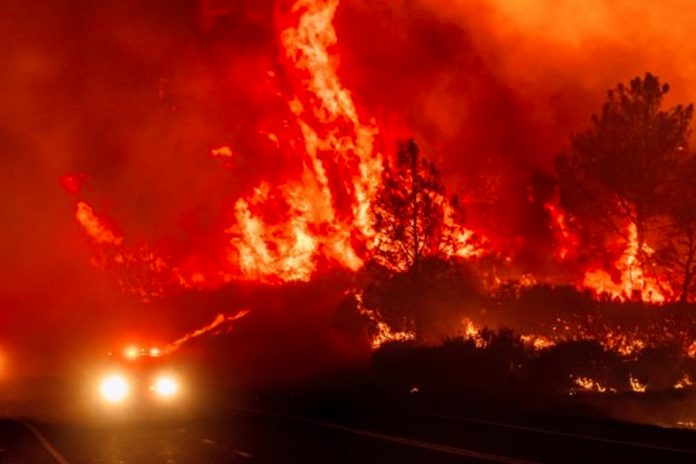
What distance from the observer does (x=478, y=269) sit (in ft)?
148

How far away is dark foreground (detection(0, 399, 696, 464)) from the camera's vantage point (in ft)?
50.3

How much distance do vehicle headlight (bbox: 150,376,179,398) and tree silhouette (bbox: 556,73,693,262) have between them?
2154 centimetres

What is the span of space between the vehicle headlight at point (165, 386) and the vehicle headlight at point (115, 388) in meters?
0.84

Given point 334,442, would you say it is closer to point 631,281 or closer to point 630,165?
point 630,165

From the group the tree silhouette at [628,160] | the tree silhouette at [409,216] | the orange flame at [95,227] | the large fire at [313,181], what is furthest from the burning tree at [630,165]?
the orange flame at [95,227]

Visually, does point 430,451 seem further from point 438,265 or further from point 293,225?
point 293,225

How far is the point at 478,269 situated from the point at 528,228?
643cm

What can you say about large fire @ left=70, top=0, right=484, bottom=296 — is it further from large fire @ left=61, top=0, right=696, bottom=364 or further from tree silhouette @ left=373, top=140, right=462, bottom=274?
tree silhouette @ left=373, top=140, right=462, bottom=274

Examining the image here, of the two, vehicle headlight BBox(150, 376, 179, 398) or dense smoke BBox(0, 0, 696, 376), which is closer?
vehicle headlight BBox(150, 376, 179, 398)

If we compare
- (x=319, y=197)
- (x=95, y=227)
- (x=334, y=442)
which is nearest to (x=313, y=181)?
(x=319, y=197)

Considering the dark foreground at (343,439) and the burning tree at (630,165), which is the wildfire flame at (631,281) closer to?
the burning tree at (630,165)

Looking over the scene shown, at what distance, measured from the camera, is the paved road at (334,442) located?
49.9 feet

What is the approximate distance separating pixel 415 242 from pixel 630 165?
1108cm

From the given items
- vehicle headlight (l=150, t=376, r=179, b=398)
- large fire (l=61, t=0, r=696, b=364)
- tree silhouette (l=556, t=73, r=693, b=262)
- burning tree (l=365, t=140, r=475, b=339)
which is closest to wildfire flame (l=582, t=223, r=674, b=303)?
large fire (l=61, t=0, r=696, b=364)
